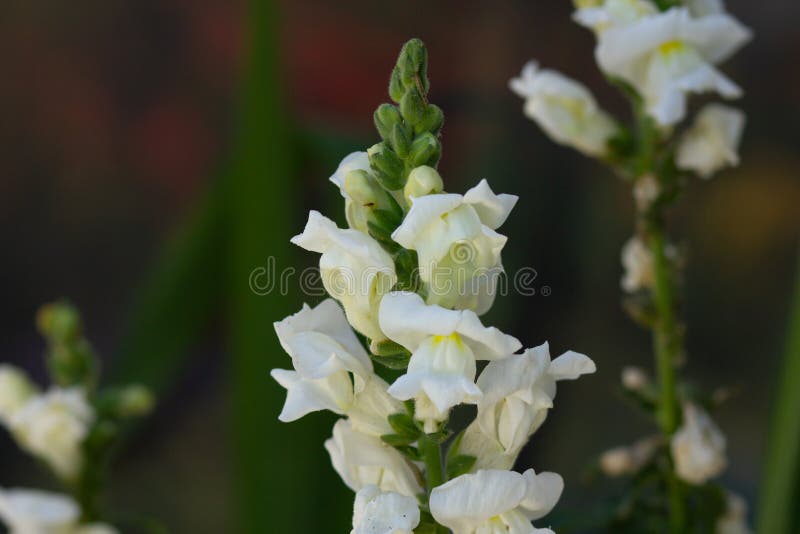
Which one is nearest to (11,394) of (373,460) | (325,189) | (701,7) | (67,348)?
(67,348)

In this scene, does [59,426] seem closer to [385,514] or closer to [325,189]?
[385,514]

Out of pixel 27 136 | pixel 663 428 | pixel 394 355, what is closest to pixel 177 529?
pixel 27 136

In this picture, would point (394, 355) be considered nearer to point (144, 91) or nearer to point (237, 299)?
point (237, 299)

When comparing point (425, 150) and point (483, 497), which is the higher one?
point (425, 150)

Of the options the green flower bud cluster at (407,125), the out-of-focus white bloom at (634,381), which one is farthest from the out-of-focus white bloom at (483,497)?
the out-of-focus white bloom at (634,381)

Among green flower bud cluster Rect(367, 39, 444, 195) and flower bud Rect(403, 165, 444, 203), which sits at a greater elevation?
green flower bud cluster Rect(367, 39, 444, 195)

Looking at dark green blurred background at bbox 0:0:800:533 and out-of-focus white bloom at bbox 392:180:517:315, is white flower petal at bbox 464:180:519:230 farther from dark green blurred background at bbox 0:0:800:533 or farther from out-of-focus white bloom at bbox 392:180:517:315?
dark green blurred background at bbox 0:0:800:533

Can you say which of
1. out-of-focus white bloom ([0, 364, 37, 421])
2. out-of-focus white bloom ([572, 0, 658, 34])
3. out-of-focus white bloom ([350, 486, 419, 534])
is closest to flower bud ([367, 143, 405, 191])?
out-of-focus white bloom ([350, 486, 419, 534])
